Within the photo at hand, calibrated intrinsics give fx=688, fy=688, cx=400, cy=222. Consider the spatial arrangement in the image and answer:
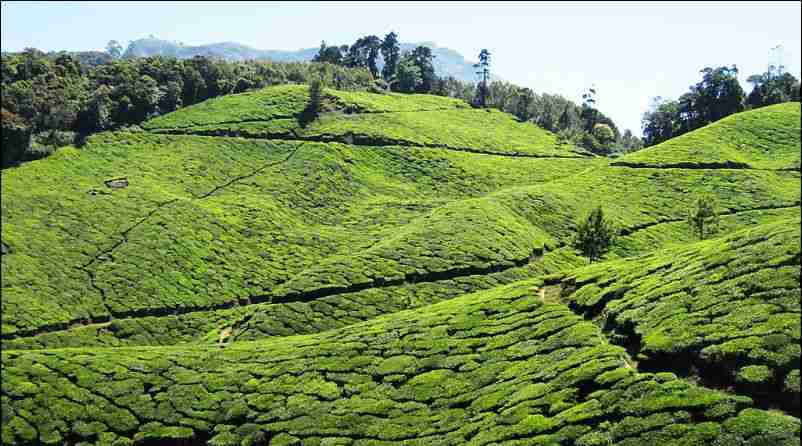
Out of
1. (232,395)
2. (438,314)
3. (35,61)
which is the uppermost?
(35,61)

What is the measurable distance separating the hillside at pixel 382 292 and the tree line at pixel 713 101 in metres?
18.1

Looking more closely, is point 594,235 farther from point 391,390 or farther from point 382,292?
point 391,390

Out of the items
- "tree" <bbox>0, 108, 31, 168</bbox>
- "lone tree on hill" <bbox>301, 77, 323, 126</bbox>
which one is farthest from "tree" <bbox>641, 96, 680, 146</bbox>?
"tree" <bbox>0, 108, 31, 168</bbox>

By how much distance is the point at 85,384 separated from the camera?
52562 millimetres

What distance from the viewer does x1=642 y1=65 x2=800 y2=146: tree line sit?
150 m

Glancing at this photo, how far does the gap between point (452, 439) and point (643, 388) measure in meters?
11.5

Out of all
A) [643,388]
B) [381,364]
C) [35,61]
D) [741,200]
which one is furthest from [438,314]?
[35,61]

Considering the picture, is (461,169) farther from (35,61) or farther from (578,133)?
(35,61)

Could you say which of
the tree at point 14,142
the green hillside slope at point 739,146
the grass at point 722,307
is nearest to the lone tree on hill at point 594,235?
the grass at point 722,307

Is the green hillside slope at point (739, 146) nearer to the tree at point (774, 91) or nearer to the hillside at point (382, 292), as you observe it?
the hillside at point (382, 292)

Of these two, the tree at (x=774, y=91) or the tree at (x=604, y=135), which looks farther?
the tree at (x=604, y=135)

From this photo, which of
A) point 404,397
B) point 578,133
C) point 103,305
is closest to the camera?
point 404,397

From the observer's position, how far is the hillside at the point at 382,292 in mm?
40375

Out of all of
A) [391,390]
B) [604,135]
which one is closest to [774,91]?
[604,135]
